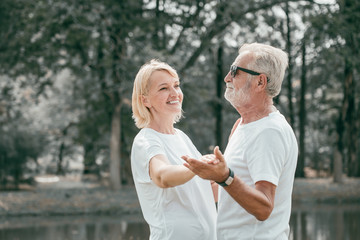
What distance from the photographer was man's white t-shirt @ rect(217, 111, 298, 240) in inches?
106

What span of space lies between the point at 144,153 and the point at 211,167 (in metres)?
0.67

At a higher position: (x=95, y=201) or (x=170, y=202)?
(x=170, y=202)

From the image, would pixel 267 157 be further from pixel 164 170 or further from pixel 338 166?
pixel 338 166

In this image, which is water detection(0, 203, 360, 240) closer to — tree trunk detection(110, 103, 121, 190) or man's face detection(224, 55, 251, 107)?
tree trunk detection(110, 103, 121, 190)

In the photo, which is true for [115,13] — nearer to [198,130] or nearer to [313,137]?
[198,130]

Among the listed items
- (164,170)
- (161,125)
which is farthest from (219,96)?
(164,170)

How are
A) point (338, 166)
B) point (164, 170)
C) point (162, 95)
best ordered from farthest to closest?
1. point (338, 166)
2. point (162, 95)
3. point (164, 170)

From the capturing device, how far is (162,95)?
10.7 ft

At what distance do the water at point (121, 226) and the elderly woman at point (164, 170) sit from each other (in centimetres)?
803

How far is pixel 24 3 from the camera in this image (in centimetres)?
1962

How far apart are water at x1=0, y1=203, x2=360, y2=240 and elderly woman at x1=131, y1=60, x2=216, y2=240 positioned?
8.03 metres

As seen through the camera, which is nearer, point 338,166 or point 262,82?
point 262,82

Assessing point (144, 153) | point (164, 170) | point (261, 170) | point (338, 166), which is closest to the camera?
point (261, 170)

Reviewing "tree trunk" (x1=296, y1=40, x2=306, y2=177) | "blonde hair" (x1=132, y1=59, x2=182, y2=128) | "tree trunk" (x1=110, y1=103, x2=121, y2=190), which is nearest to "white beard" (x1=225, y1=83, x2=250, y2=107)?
Answer: "blonde hair" (x1=132, y1=59, x2=182, y2=128)
